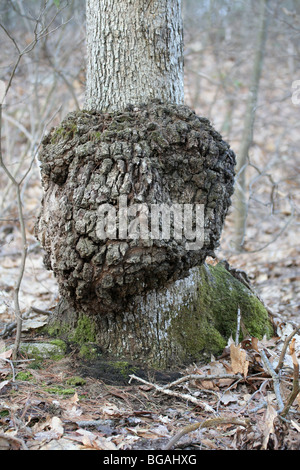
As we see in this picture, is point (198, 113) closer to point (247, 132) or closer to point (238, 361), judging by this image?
point (238, 361)

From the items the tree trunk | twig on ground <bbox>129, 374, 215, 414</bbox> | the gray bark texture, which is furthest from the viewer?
the tree trunk

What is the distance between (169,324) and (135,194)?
1050 mm

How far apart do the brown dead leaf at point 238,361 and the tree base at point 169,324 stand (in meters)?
0.30

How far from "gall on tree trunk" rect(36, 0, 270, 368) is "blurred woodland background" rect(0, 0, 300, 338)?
49 centimetres

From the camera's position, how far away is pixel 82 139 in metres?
2.64

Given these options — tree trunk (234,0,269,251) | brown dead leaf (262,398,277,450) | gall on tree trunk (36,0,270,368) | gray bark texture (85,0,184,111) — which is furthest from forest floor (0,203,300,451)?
tree trunk (234,0,269,251)

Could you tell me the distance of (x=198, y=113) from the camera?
365 cm

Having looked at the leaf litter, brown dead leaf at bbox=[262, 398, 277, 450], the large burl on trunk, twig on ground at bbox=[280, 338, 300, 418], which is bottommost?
the leaf litter

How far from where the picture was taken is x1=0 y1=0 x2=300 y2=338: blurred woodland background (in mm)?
4902

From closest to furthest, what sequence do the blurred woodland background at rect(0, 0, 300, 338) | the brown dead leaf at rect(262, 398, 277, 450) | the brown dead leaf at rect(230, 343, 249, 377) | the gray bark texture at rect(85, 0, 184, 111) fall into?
the brown dead leaf at rect(262, 398, 277, 450)
the brown dead leaf at rect(230, 343, 249, 377)
the gray bark texture at rect(85, 0, 184, 111)
the blurred woodland background at rect(0, 0, 300, 338)

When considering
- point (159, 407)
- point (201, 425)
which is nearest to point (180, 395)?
point (159, 407)

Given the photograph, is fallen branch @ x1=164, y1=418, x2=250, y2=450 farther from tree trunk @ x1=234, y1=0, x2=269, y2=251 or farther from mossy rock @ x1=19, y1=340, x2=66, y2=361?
tree trunk @ x1=234, y1=0, x2=269, y2=251

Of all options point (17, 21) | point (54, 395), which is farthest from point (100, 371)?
point (17, 21)

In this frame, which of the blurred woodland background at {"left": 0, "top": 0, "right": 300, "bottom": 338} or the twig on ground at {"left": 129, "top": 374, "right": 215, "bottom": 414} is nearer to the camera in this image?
the twig on ground at {"left": 129, "top": 374, "right": 215, "bottom": 414}
